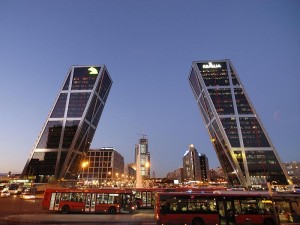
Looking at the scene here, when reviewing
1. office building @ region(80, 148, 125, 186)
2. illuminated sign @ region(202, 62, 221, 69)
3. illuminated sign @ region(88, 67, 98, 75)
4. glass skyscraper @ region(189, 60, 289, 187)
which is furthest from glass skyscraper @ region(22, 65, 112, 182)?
glass skyscraper @ region(189, 60, 289, 187)

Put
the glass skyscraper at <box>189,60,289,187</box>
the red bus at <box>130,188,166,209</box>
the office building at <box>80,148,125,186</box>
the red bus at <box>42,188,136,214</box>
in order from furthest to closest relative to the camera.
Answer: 1. the office building at <box>80,148,125,186</box>
2. the glass skyscraper at <box>189,60,289,187</box>
3. the red bus at <box>130,188,166,209</box>
4. the red bus at <box>42,188,136,214</box>

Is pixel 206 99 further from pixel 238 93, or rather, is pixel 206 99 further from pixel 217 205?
pixel 217 205

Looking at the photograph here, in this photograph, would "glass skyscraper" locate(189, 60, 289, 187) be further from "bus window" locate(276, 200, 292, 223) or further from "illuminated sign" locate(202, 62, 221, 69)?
"bus window" locate(276, 200, 292, 223)

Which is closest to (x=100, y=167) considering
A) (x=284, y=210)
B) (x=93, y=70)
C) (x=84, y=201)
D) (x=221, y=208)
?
(x=93, y=70)

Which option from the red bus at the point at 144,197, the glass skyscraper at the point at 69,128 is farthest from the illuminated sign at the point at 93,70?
the red bus at the point at 144,197

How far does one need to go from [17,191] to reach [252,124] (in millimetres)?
99848

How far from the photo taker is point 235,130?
4336 inches

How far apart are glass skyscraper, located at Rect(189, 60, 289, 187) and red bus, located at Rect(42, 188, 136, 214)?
88.2 m

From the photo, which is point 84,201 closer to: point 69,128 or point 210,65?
point 69,128

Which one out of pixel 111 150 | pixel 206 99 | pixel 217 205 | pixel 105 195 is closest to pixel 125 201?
pixel 105 195

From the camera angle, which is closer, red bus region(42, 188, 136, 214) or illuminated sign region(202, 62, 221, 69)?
red bus region(42, 188, 136, 214)

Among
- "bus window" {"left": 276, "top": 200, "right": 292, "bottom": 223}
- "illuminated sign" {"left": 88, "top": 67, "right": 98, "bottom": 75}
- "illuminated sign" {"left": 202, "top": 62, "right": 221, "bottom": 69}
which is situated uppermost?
"illuminated sign" {"left": 202, "top": 62, "right": 221, "bottom": 69}

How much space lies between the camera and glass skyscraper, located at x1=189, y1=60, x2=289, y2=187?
10438 cm

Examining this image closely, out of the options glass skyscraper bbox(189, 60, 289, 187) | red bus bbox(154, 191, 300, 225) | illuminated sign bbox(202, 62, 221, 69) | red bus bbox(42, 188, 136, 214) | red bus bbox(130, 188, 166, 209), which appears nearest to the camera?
red bus bbox(154, 191, 300, 225)
